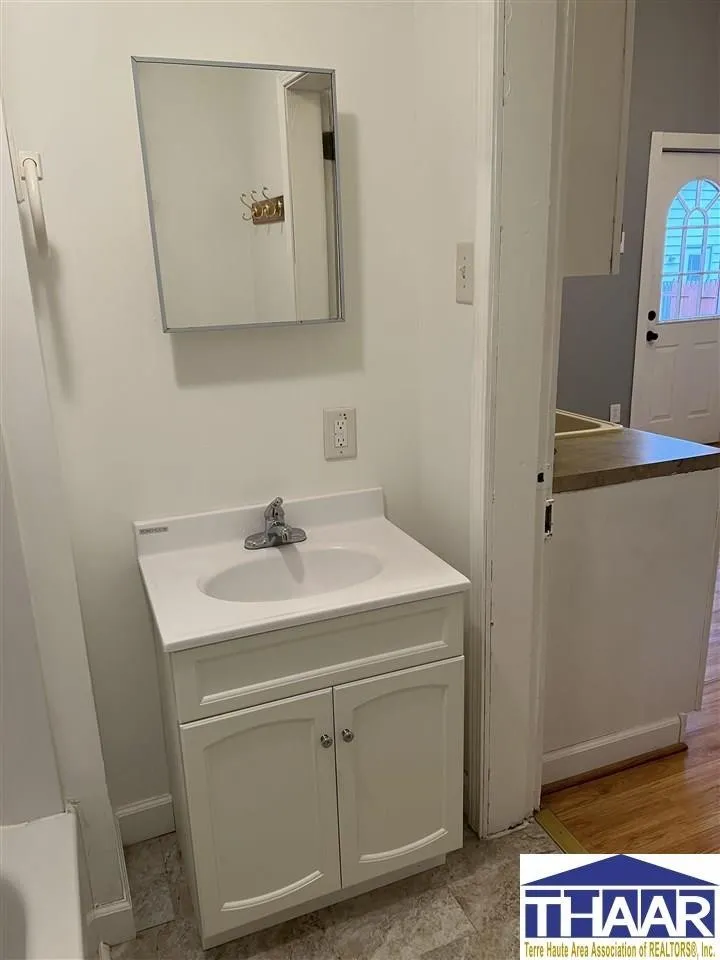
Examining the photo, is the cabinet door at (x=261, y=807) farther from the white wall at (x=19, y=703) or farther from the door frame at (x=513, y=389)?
the door frame at (x=513, y=389)

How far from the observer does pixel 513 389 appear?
1.66 metres

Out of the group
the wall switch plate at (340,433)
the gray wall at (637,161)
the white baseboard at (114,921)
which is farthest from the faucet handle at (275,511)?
the gray wall at (637,161)

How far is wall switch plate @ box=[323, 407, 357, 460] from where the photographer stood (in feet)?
6.29

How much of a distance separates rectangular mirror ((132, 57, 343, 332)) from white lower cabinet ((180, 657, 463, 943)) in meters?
0.88

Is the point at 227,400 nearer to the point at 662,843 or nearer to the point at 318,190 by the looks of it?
the point at 318,190

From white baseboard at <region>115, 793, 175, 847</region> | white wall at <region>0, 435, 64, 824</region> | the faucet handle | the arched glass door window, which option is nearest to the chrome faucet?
the faucet handle

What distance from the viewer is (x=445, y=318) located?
1786 millimetres

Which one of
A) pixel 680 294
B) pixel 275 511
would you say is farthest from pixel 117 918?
pixel 680 294

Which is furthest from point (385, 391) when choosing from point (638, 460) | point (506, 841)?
point (506, 841)

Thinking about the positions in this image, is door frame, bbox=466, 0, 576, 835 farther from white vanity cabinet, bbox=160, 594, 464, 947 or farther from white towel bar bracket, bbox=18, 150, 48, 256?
white towel bar bracket, bbox=18, 150, 48, 256

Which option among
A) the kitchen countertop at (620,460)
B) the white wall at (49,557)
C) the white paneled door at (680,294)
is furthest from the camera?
the white paneled door at (680,294)

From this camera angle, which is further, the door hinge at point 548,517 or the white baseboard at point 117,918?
the door hinge at point 548,517

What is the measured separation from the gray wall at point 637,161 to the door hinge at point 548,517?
2.85 m

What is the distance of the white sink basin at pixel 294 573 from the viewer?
5.76ft
